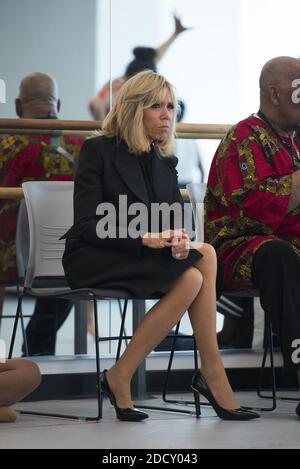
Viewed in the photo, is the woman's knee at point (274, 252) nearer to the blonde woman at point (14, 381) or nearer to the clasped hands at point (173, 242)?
the clasped hands at point (173, 242)

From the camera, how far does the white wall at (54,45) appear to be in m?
4.51

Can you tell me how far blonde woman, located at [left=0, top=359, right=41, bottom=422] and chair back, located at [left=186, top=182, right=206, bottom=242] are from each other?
90 centimetres

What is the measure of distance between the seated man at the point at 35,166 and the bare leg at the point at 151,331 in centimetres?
96

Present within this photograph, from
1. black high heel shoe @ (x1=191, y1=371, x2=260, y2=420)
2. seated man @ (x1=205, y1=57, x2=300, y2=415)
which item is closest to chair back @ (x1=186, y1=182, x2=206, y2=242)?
seated man @ (x1=205, y1=57, x2=300, y2=415)

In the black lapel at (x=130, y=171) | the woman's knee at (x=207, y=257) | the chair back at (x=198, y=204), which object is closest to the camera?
the woman's knee at (x=207, y=257)

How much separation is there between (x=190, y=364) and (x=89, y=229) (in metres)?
1.05

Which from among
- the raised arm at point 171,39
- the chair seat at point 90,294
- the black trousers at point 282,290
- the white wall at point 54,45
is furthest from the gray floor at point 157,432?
the raised arm at point 171,39

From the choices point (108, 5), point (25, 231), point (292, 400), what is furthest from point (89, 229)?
point (108, 5)

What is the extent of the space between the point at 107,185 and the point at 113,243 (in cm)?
22

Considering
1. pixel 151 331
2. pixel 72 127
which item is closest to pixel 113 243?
pixel 151 331

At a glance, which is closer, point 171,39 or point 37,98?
point 37,98

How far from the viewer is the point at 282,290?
3406mm

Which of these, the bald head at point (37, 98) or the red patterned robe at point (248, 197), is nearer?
the red patterned robe at point (248, 197)

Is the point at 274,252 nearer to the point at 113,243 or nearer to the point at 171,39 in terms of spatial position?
the point at 113,243
